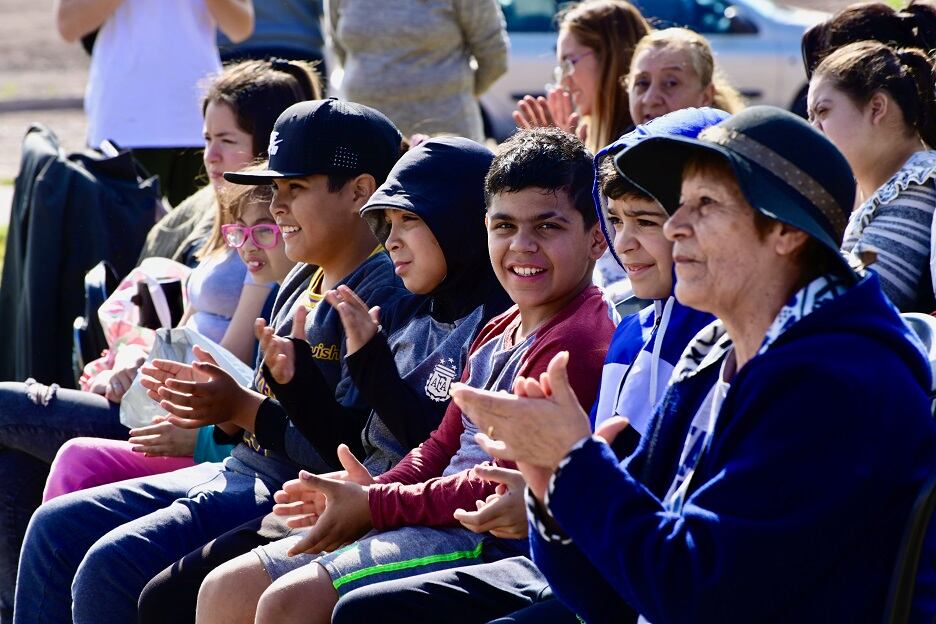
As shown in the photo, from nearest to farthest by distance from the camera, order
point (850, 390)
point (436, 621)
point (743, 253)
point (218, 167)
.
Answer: point (850, 390), point (743, 253), point (436, 621), point (218, 167)

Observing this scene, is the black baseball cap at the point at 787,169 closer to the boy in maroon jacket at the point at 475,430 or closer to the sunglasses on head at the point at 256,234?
the boy in maroon jacket at the point at 475,430

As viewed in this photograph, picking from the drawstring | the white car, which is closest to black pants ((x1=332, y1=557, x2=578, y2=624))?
the drawstring

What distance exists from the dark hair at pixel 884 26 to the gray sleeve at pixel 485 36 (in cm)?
242

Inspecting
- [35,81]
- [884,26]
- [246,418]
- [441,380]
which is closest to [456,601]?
[441,380]

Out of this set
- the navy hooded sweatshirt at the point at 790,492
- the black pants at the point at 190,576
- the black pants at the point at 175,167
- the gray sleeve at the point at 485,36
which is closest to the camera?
the navy hooded sweatshirt at the point at 790,492

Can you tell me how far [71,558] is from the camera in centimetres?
367

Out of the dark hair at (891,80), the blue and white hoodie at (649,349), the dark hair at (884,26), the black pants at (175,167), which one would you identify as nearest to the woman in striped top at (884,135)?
the dark hair at (891,80)

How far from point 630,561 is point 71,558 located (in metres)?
2.12

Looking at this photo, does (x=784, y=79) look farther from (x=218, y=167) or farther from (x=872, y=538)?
(x=872, y=538)

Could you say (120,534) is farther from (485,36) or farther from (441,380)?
(485,36)

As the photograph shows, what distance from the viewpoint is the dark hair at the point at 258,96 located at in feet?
14.7

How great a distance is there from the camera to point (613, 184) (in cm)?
276

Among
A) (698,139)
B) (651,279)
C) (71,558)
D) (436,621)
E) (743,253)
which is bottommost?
(71,558)

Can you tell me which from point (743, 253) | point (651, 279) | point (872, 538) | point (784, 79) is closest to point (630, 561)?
point (872, 538)
